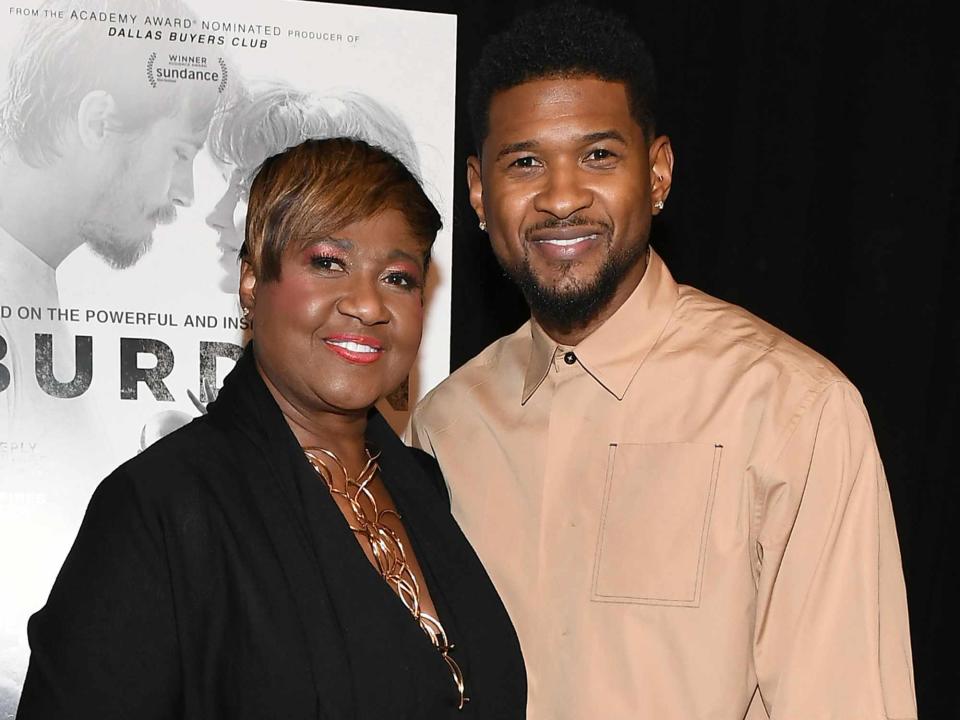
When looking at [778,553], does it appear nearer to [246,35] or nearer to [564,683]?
[564,683]

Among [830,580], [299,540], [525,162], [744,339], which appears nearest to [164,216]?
[525,162]

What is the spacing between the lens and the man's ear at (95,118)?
2.88m

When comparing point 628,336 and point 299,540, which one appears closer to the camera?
point 299,540

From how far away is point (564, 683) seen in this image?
2041mm

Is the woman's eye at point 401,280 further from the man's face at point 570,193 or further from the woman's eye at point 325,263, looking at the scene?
the man's face at point 570,193

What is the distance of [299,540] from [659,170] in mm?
946

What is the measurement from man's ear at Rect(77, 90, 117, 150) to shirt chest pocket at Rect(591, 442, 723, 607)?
1.52m

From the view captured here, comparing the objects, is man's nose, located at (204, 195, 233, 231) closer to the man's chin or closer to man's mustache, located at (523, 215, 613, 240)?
the man's chin

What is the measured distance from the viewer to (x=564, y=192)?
2.09 meters

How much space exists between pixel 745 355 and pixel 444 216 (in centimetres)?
119

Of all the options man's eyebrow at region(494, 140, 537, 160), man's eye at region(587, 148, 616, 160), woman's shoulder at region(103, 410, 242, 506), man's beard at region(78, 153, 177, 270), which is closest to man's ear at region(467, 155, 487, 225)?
man's eyebrow at region(494, 140, 537, 160)

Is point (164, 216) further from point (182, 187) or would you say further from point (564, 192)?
point (564, 192)

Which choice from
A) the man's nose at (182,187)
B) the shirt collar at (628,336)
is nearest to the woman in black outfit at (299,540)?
the shirt collar at (628,336)

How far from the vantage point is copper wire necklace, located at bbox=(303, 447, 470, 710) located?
192 centimetres
